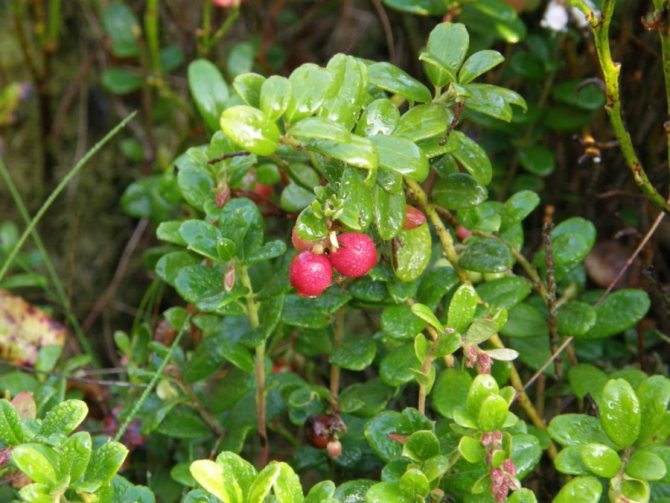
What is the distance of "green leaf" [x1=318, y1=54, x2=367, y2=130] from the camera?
1.04 m

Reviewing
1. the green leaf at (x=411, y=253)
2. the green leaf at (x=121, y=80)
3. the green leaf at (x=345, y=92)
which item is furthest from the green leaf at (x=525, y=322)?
the green leaf at (x=121, y=80)

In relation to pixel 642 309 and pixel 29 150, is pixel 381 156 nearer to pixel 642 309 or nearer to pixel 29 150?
pixel 642 309

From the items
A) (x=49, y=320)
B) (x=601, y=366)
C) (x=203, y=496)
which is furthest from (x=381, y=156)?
(x=49, y=320)

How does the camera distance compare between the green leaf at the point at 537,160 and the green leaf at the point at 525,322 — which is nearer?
the green leaf at the point at 525,322

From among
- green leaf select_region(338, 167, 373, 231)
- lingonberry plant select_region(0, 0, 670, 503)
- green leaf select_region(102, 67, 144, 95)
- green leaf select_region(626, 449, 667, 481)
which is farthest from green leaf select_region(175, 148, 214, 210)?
green leaf select_region(102, 67, 144, 95)

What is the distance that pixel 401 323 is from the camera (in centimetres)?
122

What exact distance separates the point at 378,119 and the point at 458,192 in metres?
0.18

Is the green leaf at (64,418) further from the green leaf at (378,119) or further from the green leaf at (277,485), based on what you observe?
the green leaf at (378,119)

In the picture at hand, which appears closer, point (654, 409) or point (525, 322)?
point (654, 409)

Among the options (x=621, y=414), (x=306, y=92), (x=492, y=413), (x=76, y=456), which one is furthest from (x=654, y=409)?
(x=76, y=456)

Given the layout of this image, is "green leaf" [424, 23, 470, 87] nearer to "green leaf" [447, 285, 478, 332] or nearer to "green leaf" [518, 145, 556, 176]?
"green leaf" [447, 285, 478, 332]

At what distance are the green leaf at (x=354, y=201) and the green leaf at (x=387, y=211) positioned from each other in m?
0.03

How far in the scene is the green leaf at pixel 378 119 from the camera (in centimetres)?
109

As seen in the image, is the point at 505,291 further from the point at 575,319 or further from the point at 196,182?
the point at 196,182
